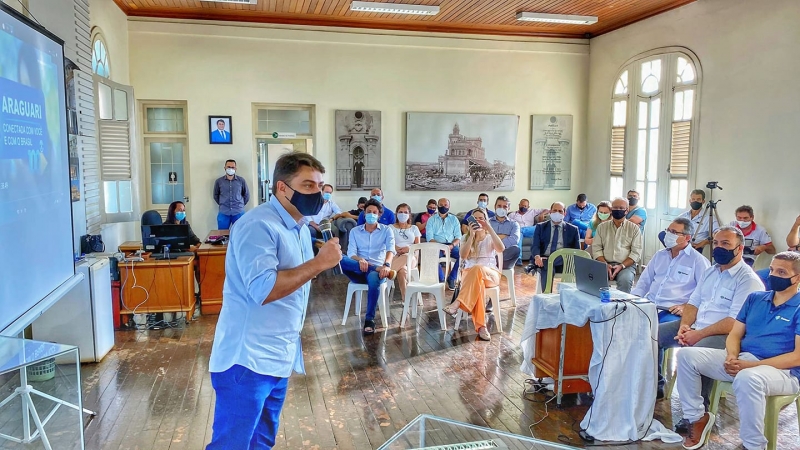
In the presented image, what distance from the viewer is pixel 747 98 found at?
7.06m

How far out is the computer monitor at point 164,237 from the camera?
18.9 ft

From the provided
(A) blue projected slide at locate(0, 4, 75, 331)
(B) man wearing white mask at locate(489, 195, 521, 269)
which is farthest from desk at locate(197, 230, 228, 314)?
(B) man wearing white mask at locate(489, 195, 521, 269)

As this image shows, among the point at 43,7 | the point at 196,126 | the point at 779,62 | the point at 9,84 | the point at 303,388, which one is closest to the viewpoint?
the point at 9,84

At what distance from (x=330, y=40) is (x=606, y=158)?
16.7 ft

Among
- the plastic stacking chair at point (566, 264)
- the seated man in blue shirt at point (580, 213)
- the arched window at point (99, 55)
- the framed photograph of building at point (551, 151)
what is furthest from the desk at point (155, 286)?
the framed photograph of building at point (551, 151)

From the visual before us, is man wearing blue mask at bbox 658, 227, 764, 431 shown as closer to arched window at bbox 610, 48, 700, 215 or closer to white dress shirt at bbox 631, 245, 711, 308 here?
white dress shirt at bbox 631, 245, 711, 308

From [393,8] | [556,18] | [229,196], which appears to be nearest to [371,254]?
[229,196]

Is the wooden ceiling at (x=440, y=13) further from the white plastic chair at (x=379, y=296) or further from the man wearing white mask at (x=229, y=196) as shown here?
the white plastic chair at (x=379, y=296)

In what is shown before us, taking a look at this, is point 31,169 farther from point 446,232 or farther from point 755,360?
point 446,232

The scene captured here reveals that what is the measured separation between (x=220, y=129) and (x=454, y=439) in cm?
755

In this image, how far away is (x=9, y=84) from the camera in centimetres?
268

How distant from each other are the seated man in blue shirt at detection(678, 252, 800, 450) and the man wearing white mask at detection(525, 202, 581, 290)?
2.73 m

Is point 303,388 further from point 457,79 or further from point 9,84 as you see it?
point 457,79

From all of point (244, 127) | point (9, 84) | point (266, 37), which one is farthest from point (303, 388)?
point (266, 37)
